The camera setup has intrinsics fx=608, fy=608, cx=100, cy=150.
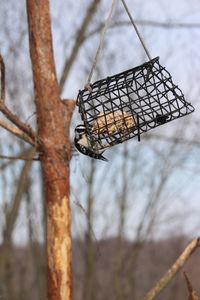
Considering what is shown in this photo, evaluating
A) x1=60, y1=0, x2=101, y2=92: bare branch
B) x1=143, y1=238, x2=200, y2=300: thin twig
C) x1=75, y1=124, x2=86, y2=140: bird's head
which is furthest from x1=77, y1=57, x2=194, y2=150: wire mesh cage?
x1=60, y1=0, x2=101, y2=92: bare branch

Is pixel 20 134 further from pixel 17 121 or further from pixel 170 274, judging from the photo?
pixel 170 274

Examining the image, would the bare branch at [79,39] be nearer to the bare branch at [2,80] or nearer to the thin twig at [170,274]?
the bare branch at [2,80]

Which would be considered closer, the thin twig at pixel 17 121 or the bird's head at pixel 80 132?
the bird's head at pixel 80 132

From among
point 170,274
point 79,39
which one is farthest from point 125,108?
point 79,39

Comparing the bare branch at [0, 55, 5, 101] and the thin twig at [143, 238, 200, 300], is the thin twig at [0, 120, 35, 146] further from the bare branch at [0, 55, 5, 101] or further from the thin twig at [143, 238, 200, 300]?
the thin twig at [143, 238, 200, 300]

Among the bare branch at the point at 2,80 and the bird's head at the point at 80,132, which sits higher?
the bare branch at the point at 2,80

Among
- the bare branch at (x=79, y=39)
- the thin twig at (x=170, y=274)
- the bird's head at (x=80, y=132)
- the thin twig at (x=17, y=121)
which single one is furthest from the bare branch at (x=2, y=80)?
the bare branch at (x=79, y=39)

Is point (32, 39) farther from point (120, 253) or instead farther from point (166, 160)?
point (120, 253)
